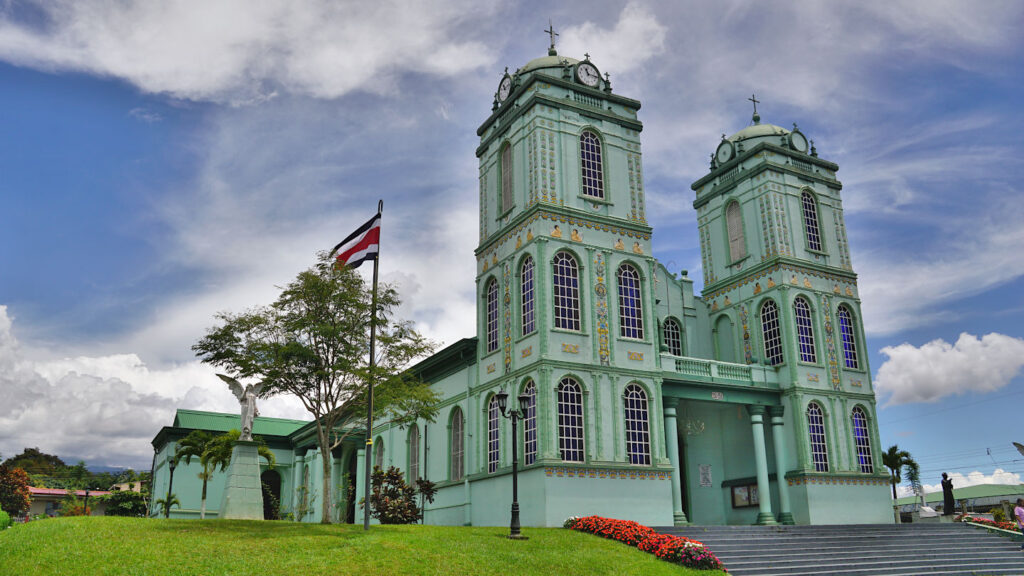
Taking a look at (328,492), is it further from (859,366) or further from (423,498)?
(859,366)

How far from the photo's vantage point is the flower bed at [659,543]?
19.1 metres

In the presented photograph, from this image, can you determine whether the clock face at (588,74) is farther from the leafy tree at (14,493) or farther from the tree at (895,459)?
the leafy tree at (14,493)

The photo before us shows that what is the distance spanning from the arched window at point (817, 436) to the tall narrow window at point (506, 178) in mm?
14412

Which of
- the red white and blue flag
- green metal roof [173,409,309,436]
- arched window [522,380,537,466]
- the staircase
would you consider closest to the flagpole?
the red white and blue flag

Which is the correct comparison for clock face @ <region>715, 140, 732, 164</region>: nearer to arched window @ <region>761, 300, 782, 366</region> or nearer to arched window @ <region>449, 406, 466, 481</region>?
arched window @ <region>761, 300, 782, 366</region>

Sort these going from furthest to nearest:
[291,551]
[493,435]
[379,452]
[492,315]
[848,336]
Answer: [379,452]
[848,336]
[492,315]
[493,435]
[291,551]

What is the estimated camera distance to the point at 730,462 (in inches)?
1292

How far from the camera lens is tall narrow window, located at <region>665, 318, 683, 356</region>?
34438 mm

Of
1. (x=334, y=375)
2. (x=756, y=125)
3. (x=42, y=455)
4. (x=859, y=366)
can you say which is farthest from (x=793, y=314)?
(x=42, y=455)

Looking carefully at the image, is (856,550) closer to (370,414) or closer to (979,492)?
(370,414)

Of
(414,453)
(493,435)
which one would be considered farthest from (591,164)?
(414,453)

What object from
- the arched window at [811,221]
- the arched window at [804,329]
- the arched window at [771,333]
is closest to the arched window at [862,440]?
the arched window at [804,329]

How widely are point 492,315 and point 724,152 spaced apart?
1502 cm

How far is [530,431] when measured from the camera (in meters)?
26.0
